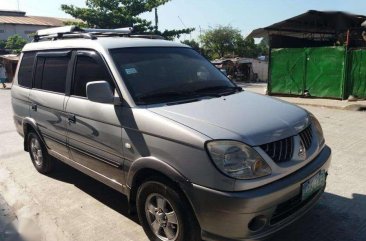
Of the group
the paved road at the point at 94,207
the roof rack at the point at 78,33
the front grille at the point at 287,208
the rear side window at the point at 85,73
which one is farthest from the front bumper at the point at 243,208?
the roof rack at the point at 78,33

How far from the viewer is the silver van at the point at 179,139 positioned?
2.79 meters

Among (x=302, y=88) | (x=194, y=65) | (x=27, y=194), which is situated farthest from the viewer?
(x=302, y=88)

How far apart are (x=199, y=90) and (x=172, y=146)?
3.43 feet

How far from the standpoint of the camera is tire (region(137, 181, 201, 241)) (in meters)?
3.02

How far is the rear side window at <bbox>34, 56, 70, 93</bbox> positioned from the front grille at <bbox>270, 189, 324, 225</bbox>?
290cm

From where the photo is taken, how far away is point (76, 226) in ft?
13.3

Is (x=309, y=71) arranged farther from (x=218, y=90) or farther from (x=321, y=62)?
(x=218, y=90)

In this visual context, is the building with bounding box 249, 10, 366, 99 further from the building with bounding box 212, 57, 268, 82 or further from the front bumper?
the building with bounding box 212, 57, 268, 82

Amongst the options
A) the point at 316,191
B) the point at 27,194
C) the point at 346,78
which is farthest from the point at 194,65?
the point at 346,78

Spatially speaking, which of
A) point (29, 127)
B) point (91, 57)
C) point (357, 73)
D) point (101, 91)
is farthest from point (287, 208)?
point (357, 73)

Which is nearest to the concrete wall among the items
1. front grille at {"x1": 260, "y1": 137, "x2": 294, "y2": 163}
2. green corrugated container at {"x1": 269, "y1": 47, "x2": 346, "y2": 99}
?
green corrugated container at {"x1": 269, "y1": 47, "x2": 346, "y2": 99}

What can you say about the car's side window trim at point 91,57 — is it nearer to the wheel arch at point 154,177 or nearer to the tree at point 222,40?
the wheel arch at point 154,177

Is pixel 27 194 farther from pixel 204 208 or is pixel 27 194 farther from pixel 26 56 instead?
pixel 204 208

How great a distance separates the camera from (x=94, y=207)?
452 centimetres
